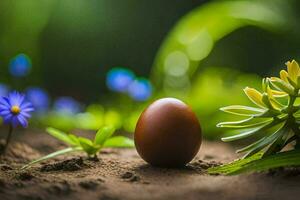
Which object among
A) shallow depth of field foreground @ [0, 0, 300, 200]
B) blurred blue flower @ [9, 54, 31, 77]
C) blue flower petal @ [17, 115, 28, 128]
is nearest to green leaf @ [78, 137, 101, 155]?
shallow depth of field foreground @ [0, 0, 300, 200]

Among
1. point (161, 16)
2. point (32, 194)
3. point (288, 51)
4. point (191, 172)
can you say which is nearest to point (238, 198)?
point (191, 172)

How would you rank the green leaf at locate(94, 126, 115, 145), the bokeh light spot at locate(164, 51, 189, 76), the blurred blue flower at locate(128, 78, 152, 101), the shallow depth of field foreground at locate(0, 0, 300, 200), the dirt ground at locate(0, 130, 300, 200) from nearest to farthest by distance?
the dirt ground at locate(0, 130, 300, 200) < the shallow depth of field foreground at locate(0, 0, 300, 200) < the green leaf at locate(94, 126, 115, 145) < the blurred blue flower at locate(128, 78, 152, 101) < the bokeh light spot at locate(164, 51, 189, 76)

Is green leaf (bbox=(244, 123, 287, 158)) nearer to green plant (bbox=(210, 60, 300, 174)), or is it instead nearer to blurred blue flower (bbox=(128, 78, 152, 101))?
green plant (bbox=(210, 60, 300, 174))

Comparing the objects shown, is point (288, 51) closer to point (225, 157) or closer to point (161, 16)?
point (161, 16)

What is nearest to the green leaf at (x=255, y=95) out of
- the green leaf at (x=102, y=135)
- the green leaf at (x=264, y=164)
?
the green leaf at (x=264, y=164)

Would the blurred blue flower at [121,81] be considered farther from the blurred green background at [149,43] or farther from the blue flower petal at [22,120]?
the blue flower petal at [22,120]

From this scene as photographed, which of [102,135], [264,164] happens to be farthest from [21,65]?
[264,164]

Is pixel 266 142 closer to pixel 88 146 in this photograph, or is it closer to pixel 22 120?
pixel 88 146

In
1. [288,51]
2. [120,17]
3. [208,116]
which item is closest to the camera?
[208,116]
